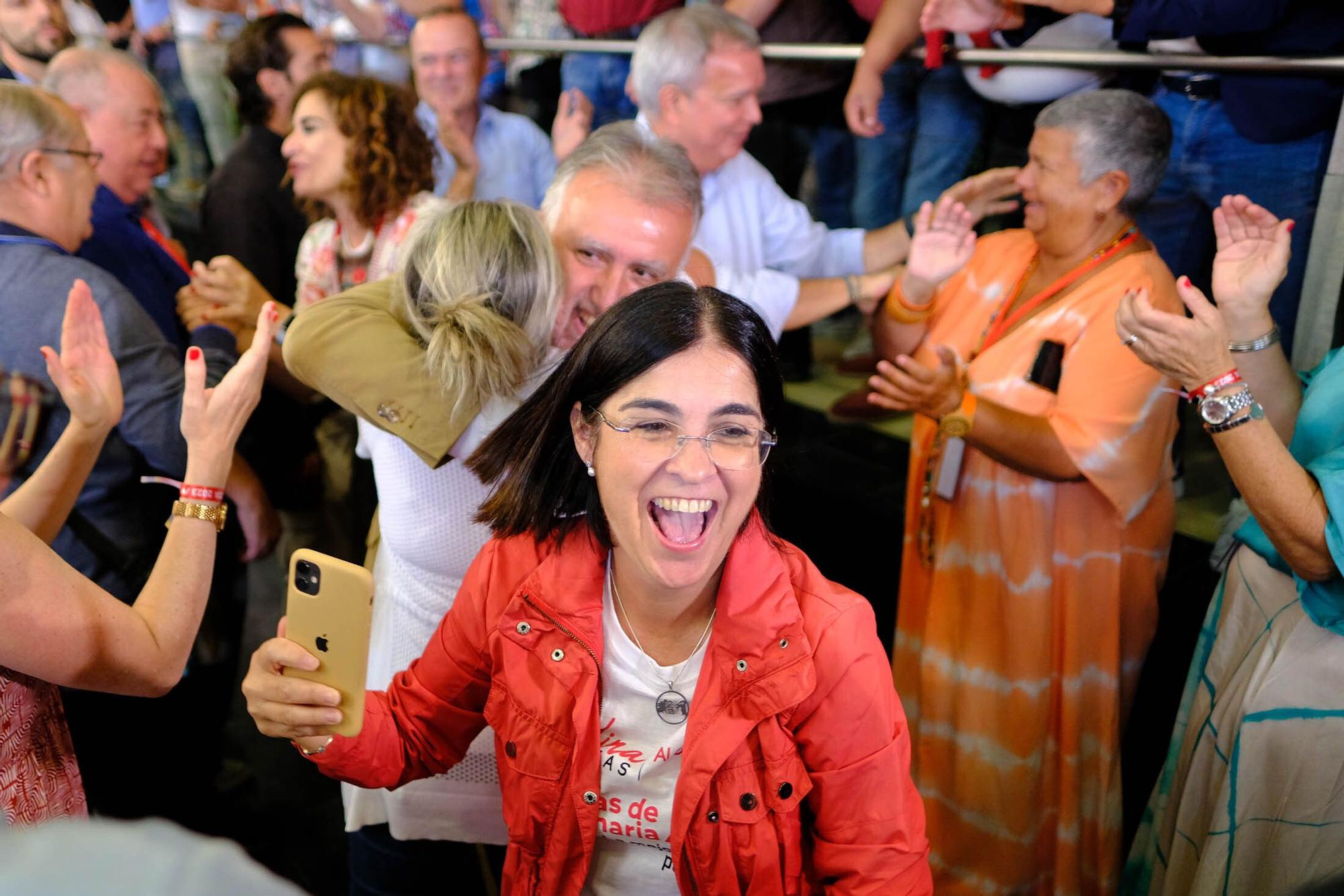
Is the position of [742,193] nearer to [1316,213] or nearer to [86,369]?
[1316,213]

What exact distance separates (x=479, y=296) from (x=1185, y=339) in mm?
1154

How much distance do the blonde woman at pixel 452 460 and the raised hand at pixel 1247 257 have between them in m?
1.20

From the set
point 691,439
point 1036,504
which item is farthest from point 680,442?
point 1036,504

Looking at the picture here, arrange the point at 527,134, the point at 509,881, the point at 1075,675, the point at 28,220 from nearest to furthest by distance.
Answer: the point at 509,881, the point at 28,220, the point at 1075,675, the point at 527,134

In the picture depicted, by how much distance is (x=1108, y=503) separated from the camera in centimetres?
223

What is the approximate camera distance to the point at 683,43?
108 inches

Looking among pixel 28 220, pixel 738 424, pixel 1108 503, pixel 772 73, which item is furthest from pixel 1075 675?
pixel 28 220

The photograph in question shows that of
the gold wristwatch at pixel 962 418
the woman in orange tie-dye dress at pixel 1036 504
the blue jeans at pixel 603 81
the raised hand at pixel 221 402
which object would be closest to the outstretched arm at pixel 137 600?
the raised hand at pixel 221 402

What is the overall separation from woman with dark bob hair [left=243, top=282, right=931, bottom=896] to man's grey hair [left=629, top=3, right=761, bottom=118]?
153 cm

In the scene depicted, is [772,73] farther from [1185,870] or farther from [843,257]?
[1185,870]

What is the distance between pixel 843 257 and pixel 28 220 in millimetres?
2061

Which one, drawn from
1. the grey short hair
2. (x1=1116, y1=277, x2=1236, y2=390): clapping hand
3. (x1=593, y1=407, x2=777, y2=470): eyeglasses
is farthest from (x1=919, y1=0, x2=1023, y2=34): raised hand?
(x1=593, y1=407, x2=777, y2=470): eyeglasses

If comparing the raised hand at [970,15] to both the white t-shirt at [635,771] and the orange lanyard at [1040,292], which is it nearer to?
the orange lanyard at [1040,292]

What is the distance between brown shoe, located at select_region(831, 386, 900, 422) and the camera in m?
3.27
